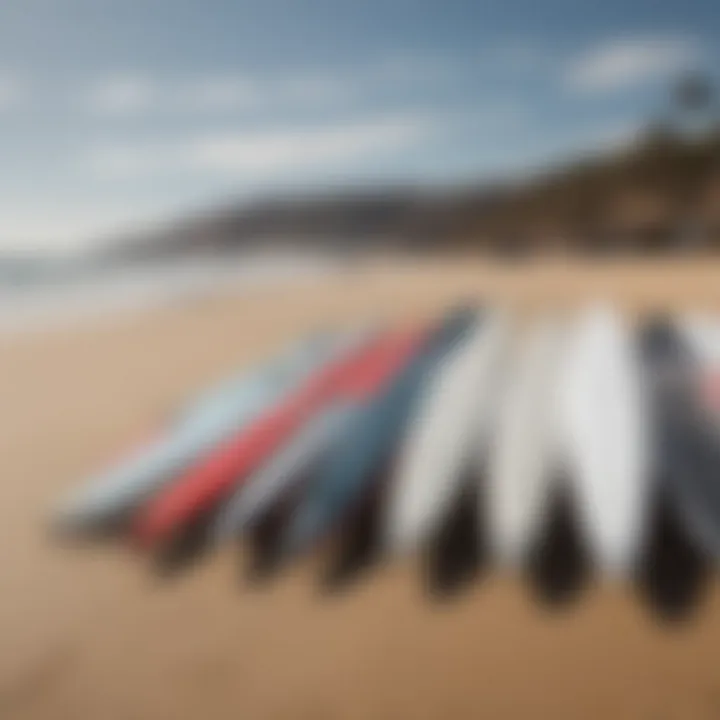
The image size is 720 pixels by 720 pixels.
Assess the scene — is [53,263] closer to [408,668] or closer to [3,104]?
[3,104]

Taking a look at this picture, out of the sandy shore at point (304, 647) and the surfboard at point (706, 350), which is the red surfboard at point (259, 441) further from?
the surfboard at point (706, 350)

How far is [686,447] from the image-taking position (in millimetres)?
1118

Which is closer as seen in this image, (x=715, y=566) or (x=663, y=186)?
(x=715, y=566)

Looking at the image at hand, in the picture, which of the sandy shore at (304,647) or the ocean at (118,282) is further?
the ocean at (118,282)

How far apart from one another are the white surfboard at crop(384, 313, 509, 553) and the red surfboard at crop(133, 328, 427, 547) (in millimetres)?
96

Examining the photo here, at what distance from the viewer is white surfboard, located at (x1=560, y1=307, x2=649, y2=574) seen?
37.8 inches

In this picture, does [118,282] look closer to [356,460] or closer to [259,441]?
[259,441]

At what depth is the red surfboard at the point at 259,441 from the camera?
1081 millimetres

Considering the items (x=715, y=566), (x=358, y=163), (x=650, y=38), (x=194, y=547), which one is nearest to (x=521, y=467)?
(x=715, y=566)

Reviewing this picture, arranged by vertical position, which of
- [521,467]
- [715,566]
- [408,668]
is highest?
[521,467]

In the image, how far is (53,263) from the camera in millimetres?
1613

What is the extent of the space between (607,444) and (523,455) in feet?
→ 0.34

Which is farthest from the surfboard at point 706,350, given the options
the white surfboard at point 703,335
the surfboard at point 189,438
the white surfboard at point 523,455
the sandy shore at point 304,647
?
the surfboard at point 189,438

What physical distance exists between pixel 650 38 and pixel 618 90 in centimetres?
9
